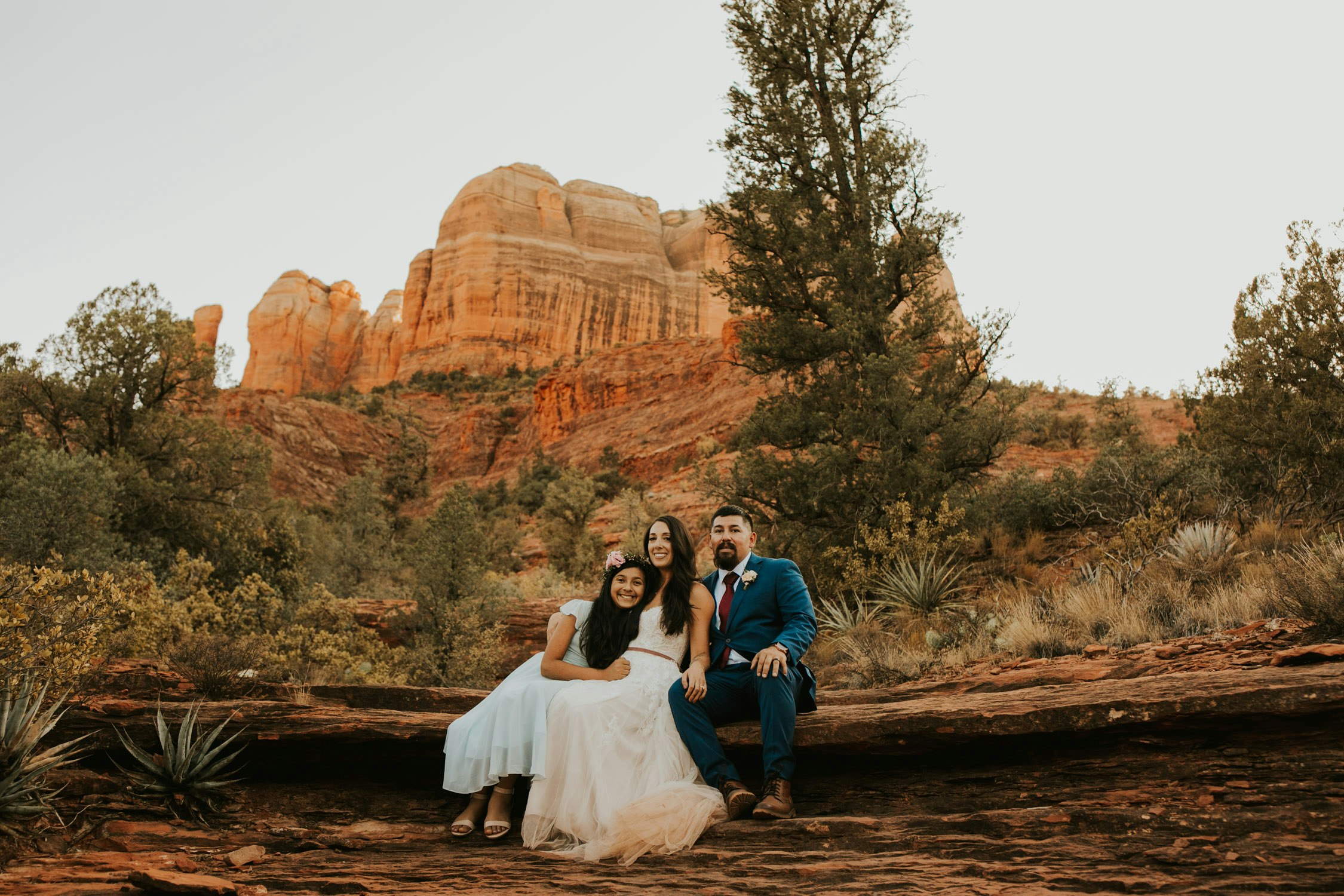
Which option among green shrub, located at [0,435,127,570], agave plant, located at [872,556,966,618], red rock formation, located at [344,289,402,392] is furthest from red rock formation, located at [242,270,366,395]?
agave plant, located at [872,556,966,618]

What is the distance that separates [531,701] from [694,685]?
0.91 meters

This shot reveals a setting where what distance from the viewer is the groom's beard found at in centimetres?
546

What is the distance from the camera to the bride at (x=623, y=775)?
4070 mm

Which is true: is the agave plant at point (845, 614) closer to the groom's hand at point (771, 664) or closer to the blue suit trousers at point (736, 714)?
the blue suit trousers at point (736, 714)

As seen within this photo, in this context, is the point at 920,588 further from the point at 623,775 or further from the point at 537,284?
the point at 537,284

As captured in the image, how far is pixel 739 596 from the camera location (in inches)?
212

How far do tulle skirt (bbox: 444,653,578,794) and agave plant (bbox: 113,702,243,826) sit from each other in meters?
1.37

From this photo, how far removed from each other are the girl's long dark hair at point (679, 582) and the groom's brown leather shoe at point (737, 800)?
1.06 m

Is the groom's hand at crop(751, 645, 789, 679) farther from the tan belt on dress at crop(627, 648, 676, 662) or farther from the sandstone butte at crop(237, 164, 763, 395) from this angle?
the sandstone butte at crop(237, 164, 763, 395)

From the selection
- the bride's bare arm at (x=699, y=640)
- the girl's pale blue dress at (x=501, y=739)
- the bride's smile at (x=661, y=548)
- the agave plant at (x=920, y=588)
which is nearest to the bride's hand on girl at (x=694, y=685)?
the bride's bare arm at (x=699, y=640)

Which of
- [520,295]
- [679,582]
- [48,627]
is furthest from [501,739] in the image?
[520,295]

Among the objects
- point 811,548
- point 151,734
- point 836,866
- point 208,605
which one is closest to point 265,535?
point 208,605

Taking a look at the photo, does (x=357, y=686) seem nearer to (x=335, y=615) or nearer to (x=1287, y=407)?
(x=335, y=615)

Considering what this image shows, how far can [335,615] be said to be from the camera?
42.1 ft
